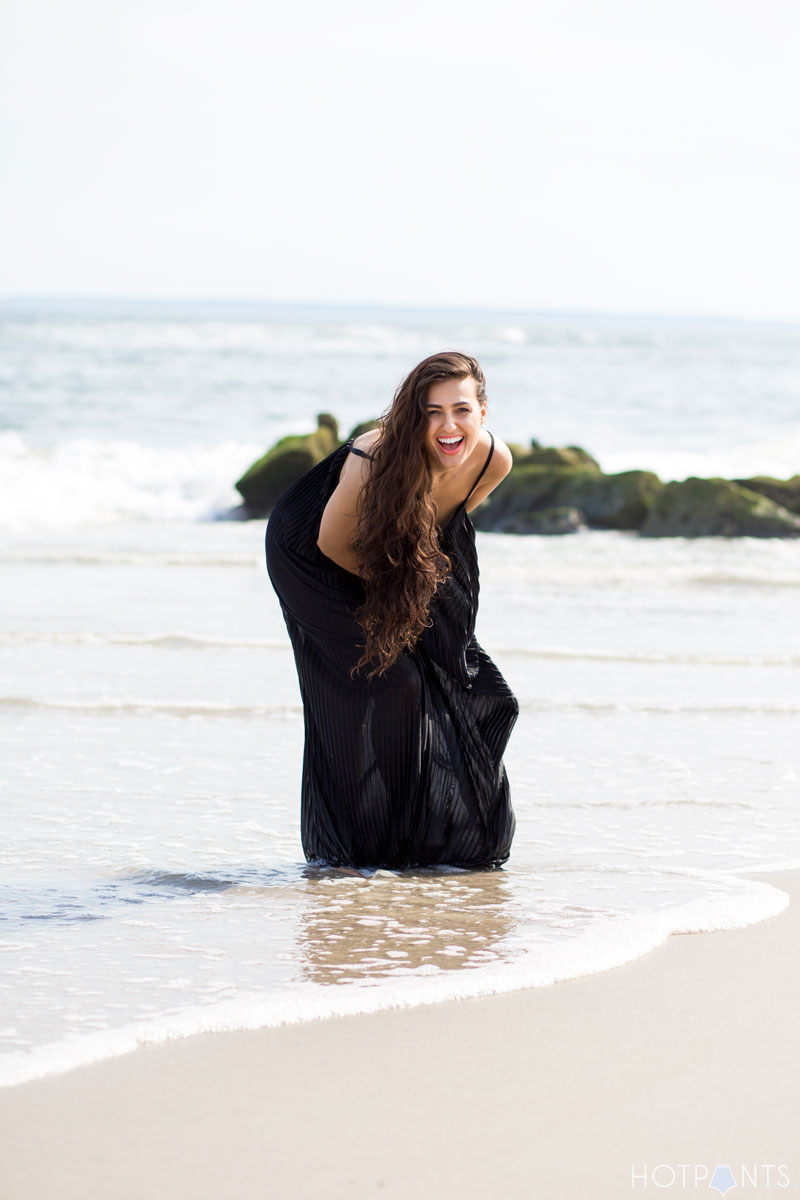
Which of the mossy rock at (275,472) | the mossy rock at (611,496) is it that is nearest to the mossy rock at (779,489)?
the mossy rock at (611,496)

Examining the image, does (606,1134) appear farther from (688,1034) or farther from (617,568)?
(617,568)

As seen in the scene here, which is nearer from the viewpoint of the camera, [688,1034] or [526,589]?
[688,1034]

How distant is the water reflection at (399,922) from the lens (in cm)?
381

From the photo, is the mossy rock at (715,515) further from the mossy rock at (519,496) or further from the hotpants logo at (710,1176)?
the hotpants logo at (710,1176)

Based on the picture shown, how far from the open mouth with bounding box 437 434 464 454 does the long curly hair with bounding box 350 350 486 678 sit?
0.06 metres

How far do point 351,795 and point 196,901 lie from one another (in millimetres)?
621

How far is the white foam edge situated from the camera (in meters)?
3.18

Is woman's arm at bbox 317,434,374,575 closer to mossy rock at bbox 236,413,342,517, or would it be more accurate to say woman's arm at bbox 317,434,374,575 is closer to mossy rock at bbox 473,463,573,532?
mossy rock at bbox 473,463,573,532

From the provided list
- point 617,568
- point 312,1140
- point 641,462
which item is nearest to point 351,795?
point 312,1140

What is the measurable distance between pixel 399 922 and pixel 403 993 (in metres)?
0.62

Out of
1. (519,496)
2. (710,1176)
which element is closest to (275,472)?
(519,496)

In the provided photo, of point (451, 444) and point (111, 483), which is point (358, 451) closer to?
point (451, 444)

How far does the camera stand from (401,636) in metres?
4.43

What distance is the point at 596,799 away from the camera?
571 cm
